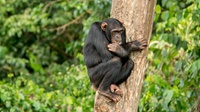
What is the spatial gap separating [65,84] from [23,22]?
2.80 m

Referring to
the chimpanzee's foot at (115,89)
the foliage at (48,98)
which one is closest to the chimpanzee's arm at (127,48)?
the chimpanzee's foot at (115,89)

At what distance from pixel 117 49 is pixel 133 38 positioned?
0.19m

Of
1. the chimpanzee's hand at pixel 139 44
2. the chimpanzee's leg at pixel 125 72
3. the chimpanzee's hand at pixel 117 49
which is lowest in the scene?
the chimpanzee's leg at pixel 125 72

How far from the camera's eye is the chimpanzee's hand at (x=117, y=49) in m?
5.28

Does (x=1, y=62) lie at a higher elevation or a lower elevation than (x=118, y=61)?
lower

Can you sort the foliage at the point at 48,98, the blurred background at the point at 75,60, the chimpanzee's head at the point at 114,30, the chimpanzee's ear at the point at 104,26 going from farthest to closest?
1. the foliage at the point at 48,98
2. the blurred background at the point at 75,60
3. the chimpanzee's ear at the point at 104,26
4. the chimpanzee's head at the point at 114,30

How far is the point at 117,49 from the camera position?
5.36 m

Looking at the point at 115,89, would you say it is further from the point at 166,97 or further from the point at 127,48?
the point at 166,97

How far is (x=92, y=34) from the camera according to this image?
5.71m

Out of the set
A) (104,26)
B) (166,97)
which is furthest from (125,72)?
(166,97)

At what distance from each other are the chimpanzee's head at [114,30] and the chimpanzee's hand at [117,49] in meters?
0.10

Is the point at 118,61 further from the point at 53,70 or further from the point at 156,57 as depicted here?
the point at 53,70

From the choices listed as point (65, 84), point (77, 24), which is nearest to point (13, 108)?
point (65, 84)

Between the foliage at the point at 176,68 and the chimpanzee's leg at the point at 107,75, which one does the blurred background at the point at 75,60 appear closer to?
the foliage at the point at 176,68
